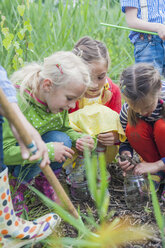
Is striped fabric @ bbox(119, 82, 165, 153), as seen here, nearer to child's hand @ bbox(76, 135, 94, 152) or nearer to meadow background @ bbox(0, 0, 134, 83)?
child's hand @ bbox(76, 135, 94, 152)

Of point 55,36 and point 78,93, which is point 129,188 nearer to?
point 78,93

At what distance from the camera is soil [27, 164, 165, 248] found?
1.18 meters

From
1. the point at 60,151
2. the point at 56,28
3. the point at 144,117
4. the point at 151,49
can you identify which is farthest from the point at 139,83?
the point at 56,28

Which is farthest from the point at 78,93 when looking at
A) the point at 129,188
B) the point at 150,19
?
the point at 150,19

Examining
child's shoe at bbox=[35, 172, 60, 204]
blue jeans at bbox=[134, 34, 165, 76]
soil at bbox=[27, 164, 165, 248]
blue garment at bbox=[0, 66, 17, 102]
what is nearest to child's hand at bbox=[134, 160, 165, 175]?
soil at bbox=[27, 164, 165, 248]

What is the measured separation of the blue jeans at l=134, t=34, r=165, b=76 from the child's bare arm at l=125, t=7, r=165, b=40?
145 millimetres

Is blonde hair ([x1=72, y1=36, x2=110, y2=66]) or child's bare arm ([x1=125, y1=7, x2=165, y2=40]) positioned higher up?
child's bare arm ([x1=125, y1=7, x2=165, y2=40])

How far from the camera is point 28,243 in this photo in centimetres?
108

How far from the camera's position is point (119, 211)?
1.42 meters

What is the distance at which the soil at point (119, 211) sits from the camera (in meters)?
1.18

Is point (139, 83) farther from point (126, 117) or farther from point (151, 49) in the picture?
point (151, 49)

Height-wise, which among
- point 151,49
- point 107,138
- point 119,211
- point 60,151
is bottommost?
point 119,211

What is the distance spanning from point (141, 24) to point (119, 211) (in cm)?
95

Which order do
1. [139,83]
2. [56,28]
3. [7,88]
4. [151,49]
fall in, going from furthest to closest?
[56,28]
[151,49]
[139,83]
[7,88]
